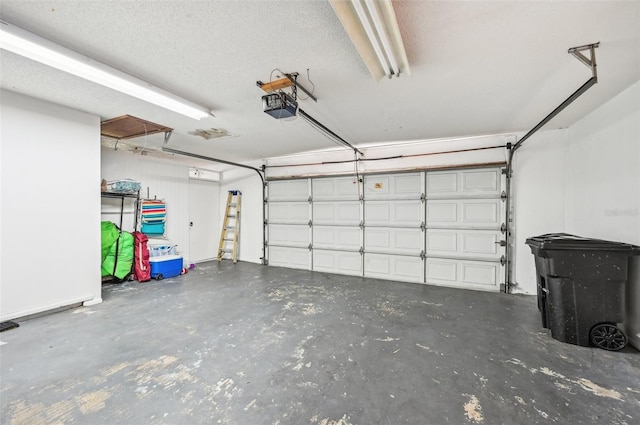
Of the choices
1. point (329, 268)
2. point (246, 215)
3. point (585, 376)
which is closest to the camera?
point (585, 376)

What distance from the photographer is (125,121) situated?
356cm

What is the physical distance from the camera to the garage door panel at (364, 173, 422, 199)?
186 inches

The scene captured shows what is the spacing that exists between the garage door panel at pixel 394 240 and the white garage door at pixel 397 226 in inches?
0.7

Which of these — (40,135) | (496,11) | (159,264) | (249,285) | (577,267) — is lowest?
(249,285)

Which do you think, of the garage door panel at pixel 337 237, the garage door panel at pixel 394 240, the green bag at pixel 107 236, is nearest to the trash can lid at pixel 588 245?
the garage door panel at pixel 394 240

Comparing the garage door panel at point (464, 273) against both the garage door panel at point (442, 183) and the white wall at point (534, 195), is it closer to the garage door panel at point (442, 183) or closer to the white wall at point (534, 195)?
the white wall at point (534, 195)

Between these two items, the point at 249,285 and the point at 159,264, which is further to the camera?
the point at 159,264

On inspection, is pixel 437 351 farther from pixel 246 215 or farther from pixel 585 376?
pixel 246 215

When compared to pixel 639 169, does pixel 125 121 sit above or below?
above

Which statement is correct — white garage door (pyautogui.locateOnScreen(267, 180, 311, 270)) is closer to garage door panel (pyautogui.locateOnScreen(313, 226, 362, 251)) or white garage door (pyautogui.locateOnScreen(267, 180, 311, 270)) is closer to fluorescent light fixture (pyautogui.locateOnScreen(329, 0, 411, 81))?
garage door panel (pyautogui.locateOnScreen(313, 226, 362, 251))

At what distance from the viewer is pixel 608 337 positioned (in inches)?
91.7

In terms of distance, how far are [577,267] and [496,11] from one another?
238 centimetres

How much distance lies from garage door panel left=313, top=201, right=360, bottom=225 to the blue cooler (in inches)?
116

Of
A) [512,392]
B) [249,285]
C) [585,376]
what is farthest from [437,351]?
[249,285]
